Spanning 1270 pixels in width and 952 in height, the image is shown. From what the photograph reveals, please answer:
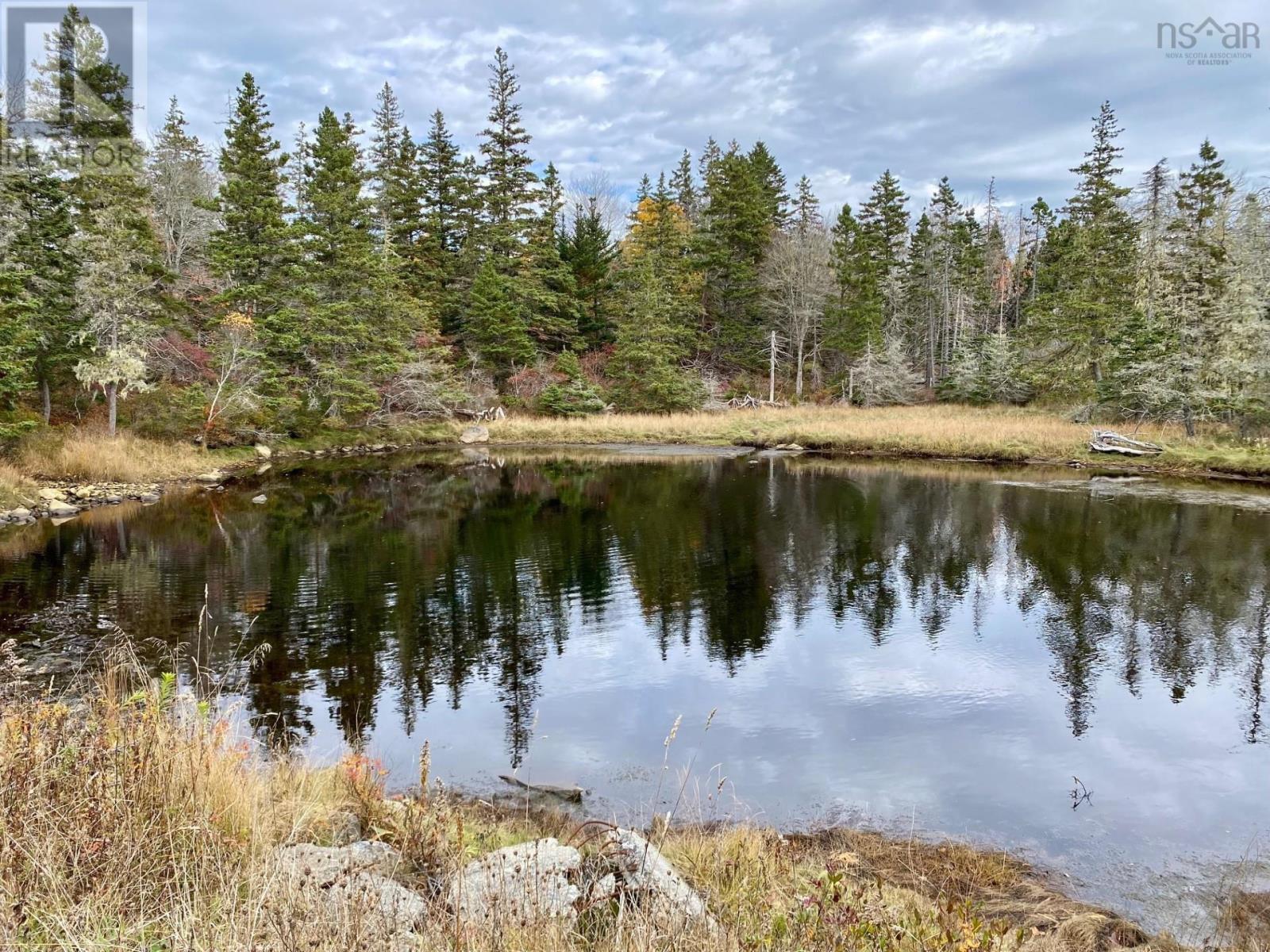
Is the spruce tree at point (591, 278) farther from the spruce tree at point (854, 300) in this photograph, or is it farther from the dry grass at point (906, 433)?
the spruce tree at point (854, 300)

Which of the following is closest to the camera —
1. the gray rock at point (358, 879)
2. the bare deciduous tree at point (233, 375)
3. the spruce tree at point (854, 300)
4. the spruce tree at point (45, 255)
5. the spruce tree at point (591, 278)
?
the gray rock at point (358, 879)

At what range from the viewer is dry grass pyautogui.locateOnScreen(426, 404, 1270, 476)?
88.0ft

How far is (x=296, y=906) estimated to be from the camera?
9.34 feet

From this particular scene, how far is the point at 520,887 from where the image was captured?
3443 mm

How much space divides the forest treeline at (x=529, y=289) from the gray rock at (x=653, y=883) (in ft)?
62.8

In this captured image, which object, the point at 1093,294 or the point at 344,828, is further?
the point at 1093,294

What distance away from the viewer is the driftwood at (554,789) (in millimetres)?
6832

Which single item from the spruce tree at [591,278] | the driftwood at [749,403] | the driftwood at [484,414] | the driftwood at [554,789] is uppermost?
Result: the spruce tree at [591,278]

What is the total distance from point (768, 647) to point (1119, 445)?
950 inches

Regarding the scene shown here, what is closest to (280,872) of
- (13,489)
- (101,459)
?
(13,489)

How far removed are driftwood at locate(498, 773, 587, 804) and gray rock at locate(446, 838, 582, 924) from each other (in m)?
2.81

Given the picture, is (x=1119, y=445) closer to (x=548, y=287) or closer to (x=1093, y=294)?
(x=1093, y=294)

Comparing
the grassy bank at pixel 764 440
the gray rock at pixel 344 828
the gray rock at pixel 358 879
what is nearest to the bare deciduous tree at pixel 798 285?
the grassy bank at pixel 764 440

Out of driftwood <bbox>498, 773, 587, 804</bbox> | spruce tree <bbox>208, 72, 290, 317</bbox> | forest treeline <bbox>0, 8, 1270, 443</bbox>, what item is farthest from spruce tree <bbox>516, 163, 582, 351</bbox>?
driftwood <bbox>498, 773, 587, 804</bbox>
